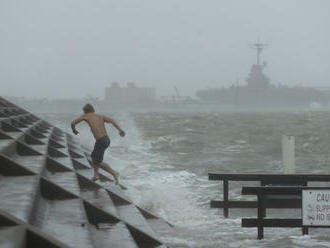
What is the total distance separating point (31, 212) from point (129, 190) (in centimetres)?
822

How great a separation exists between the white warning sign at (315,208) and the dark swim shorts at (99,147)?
311cm

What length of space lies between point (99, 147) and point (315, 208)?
341cm

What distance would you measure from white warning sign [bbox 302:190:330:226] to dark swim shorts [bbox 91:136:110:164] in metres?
3.11

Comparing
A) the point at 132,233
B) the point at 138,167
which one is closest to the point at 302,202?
the point at 132,233

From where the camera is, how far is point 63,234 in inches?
185

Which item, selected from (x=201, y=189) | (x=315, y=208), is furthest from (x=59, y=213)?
(x=201, y=189)

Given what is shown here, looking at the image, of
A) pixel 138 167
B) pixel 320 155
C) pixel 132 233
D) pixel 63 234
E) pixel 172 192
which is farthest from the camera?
pixel 320 155

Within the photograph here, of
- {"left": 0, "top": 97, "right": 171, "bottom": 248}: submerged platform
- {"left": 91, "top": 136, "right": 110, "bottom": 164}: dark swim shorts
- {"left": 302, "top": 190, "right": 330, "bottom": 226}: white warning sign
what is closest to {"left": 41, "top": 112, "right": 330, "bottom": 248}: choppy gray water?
{"left": 302, "top": 190, "right": 330, "bottom": 226}: white warning sign

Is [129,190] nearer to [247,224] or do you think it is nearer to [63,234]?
[247,224]

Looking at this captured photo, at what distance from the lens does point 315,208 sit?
7781mm

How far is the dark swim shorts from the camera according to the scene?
877cm

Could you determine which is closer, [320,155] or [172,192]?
[172,192]

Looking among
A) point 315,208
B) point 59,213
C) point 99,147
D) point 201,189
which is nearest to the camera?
point 59,213

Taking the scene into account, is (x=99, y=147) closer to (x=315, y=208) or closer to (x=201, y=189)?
(x=315, y=208)
